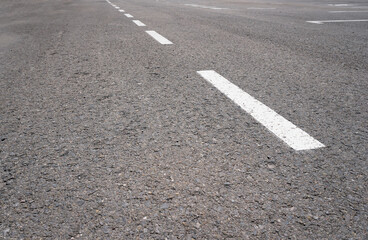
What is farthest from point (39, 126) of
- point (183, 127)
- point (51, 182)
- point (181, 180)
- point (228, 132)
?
point (228, 132)

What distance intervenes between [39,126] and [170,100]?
3.32ft

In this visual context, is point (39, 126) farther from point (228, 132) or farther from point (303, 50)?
point (303, 50)

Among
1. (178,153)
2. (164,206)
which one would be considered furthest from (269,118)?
(164,206)

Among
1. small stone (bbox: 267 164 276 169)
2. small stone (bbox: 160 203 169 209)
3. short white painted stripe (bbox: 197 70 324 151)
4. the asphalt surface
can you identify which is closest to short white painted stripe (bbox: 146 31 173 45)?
the asphalt surface

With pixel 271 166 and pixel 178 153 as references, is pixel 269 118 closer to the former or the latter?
pixel 271 166

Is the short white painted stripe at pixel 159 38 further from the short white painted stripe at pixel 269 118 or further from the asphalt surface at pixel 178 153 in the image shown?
the short white painted stripe at pixel 269 118

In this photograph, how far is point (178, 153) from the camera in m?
1.73

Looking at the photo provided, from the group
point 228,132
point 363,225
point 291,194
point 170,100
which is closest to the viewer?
point 363,225

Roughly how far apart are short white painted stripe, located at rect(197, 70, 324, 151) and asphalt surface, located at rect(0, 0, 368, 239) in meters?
0.05

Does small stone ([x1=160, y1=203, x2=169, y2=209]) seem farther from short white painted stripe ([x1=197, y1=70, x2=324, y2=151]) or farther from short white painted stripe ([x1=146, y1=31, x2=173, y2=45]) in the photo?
Answer: short white painted stripe ([x1=146, y1=31, x2=173, y2=45])

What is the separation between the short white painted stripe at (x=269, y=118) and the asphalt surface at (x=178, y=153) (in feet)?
0.18

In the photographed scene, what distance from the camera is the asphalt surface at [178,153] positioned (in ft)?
4.09

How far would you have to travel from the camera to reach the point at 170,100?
2490 mm

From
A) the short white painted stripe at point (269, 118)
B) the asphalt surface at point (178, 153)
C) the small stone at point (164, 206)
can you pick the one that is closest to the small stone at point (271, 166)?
the asphalt surface at point (178, 153)
